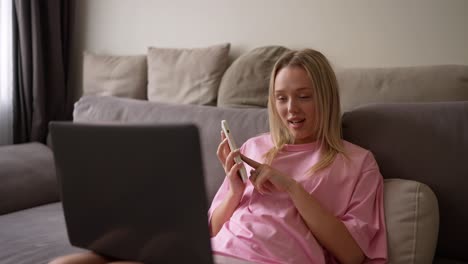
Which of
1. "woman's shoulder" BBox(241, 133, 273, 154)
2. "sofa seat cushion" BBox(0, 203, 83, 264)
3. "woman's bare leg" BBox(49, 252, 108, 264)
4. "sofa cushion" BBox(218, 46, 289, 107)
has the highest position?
"sofa cushion" BBox(218, 46, 289, 107)

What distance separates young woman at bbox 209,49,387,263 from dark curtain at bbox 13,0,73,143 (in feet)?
4.85

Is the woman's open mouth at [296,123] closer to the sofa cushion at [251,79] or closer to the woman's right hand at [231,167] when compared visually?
the woman's right hand at [231,167]

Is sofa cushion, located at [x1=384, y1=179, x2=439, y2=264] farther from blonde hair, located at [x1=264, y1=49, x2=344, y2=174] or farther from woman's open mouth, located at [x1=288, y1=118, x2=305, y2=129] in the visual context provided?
woman's open mouth, located at [x1=288, y1=118, x2=305, y2=129]

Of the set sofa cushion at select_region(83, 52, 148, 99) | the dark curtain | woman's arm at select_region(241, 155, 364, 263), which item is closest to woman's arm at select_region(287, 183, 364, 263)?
woman's arm at select_region(241, 155, 364, 263)

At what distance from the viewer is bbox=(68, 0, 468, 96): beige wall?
5.59 ft

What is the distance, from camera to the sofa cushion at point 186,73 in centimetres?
210

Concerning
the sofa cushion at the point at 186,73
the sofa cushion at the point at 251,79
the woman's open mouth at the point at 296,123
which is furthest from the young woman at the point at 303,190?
the sofa cushion at the point at 186,73

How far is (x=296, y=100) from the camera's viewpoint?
4.42 feet

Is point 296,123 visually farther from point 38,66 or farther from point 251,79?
point 38,66

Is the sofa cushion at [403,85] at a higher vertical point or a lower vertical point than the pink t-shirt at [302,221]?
higher

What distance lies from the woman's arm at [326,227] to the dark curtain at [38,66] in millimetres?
1738

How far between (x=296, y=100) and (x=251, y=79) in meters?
0.56

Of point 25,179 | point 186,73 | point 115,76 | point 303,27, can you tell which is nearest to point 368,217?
point 303,27

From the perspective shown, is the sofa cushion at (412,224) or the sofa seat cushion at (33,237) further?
the sofa seat cushion at (33,237)
